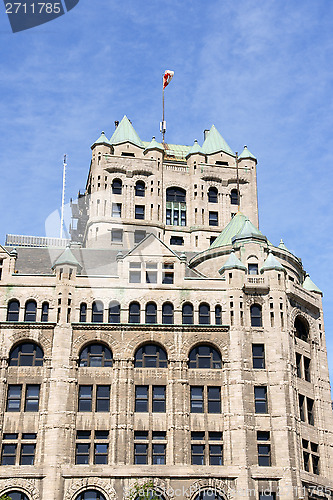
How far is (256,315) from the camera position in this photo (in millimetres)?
76875

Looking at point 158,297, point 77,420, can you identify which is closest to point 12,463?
point 77,420

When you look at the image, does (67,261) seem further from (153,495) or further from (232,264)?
(153,495)

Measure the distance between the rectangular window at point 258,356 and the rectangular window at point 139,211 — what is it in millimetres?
31378

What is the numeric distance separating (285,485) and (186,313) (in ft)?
58.5

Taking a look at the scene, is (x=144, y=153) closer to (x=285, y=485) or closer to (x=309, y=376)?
(x=309, y=376)

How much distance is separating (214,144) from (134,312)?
4089 cm

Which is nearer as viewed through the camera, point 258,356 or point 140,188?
point 258,356

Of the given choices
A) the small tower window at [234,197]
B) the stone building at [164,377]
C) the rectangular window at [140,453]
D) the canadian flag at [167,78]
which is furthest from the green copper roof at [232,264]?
the canadian flag at [167,78]

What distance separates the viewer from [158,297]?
76688 millimetres

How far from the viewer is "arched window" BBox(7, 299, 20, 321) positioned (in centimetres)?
7519

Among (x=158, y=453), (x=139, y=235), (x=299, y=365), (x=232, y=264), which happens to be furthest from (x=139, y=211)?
(x=158, y=453)

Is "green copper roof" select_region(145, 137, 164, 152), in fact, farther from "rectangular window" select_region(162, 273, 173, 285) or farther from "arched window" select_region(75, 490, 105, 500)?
"arched window" select_region(75, 490, 105, 500)

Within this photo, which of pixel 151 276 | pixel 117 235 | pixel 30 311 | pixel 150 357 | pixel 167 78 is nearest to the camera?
pixel 150 357

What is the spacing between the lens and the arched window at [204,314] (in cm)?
7625
